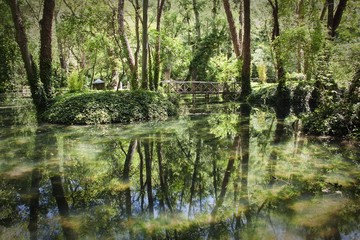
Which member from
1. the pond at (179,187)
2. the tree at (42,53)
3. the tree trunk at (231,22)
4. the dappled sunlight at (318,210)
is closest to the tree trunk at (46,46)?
the tree at (42,53)

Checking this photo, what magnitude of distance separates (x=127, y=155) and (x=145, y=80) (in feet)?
30.4

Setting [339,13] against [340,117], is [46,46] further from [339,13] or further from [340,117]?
[339,13]

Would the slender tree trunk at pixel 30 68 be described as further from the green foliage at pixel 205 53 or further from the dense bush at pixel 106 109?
the green foliage at pixel 205 53

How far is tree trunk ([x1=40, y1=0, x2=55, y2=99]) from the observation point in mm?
14414

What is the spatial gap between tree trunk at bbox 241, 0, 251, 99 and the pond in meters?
10.5

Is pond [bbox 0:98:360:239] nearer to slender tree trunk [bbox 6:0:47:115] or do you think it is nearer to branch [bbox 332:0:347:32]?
slender tree trunk [bbox 6:0:47:115]

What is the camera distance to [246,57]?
64.5 ft

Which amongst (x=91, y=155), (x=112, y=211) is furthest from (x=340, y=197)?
(x=91, y=155)

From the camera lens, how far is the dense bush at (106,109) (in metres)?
12.3

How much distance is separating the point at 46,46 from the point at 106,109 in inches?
177

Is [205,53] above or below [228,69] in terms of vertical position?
above

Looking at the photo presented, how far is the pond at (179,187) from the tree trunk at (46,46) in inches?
217

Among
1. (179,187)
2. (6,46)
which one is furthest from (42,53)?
(179,187)

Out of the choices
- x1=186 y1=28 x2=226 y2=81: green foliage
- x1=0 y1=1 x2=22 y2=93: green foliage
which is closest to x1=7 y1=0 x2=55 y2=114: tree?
x1=0 y1=1 x2=22 y2=93: green foliage
